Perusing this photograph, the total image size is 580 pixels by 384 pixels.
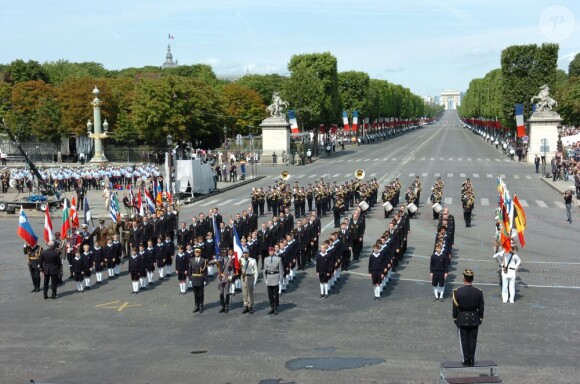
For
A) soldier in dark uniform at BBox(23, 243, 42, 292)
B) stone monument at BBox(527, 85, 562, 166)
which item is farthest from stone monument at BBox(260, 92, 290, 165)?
soldier in dark uniform at BBox(23, 243, 42, 292)

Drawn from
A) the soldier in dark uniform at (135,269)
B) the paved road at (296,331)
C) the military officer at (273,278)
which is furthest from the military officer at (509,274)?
the soldier in dark uniform at (135,269)

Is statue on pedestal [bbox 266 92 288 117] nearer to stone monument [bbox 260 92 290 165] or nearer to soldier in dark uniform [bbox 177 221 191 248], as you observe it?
stone monument [bbox 260 92 290 165]

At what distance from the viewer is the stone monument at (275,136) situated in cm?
7375

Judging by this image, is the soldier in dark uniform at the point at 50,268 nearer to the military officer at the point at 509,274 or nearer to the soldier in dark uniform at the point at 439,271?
the soldier in dark uniform at the point at 439,271

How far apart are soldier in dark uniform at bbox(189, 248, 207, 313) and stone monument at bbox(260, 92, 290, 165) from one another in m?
55.4

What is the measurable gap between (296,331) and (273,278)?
2166 millimetres

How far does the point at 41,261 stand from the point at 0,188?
3626 cm

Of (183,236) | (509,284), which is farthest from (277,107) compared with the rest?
(509,284)

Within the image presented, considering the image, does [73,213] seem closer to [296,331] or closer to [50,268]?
[50,268]

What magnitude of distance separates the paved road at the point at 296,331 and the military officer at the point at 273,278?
329mm

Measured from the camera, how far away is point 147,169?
5378cm

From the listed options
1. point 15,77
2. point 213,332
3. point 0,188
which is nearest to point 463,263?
point 213,332

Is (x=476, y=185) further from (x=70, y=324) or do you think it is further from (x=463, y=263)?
(x=70, y=324)

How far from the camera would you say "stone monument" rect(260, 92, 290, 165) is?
73750 millimetres
